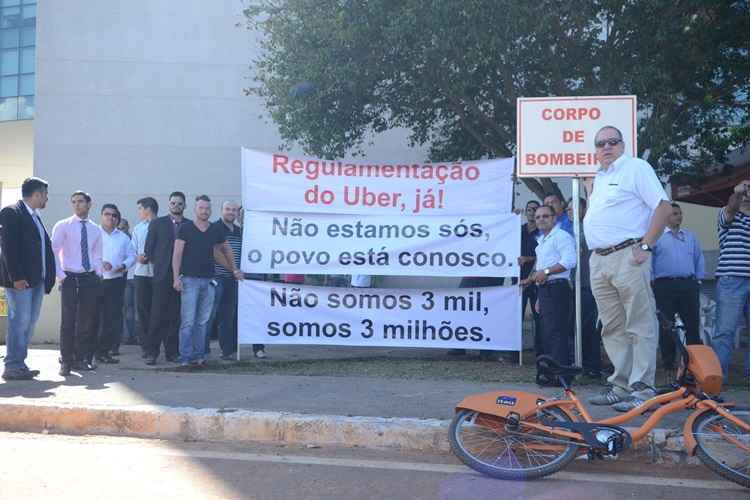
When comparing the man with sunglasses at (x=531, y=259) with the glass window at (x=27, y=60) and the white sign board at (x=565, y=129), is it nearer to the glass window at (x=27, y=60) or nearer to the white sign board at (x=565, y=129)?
the white sign board at (x=565, y=129)

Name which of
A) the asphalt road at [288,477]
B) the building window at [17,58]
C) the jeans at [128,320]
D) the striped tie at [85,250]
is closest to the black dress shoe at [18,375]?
the striped tie at [85,250]

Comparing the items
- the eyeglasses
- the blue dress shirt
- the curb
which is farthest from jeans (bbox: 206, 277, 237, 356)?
the eyeglasses

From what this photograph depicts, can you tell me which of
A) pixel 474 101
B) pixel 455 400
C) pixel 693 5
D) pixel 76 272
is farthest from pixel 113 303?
pixel 693 5

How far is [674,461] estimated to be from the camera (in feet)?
16.7

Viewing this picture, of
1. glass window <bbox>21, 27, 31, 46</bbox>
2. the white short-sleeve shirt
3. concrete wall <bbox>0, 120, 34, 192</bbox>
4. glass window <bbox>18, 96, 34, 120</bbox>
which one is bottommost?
the white short-sleeve shirt

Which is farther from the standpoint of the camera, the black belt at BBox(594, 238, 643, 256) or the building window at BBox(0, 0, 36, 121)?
the building window at BBox(0, 0, 36, 121)

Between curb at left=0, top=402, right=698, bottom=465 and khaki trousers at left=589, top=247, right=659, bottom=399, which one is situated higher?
khaki trousers at left=589, top=247, right=659, bottom=399

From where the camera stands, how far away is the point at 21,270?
7.40 meters

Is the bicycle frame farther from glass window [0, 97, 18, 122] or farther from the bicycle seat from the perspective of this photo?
glass window [0, 97, 18, 122]

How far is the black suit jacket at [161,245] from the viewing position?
8.77 meters

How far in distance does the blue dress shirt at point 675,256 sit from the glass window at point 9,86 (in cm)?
2804

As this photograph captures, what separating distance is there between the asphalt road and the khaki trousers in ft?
2.89

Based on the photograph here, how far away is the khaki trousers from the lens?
18.6ft

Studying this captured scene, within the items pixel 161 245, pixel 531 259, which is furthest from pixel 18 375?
pixel 531 259
